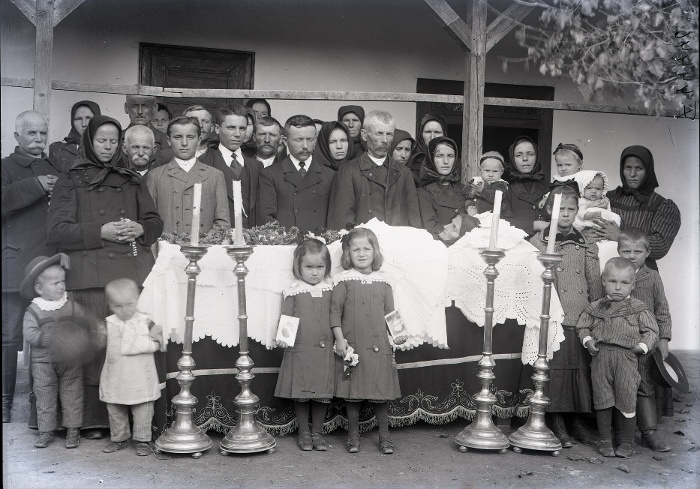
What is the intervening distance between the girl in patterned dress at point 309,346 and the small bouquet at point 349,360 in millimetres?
73

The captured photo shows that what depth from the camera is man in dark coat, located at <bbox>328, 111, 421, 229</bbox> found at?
5.82 m

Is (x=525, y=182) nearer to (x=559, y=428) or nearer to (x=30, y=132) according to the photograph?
(x=559, y=428)

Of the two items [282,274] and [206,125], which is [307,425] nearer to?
[282,274]

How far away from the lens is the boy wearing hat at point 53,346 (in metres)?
4.92

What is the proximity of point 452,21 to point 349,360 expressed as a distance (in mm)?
3259

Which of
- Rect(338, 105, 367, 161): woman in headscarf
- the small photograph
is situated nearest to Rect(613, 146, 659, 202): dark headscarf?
Rect(338, 105, 367, 161): woman in headscarf

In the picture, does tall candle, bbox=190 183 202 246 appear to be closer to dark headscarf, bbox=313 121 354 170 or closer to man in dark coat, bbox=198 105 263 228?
man in dark coat, bbox=198 105 263 228

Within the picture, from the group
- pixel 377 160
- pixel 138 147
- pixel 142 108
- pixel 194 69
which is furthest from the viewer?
pixel 194 69

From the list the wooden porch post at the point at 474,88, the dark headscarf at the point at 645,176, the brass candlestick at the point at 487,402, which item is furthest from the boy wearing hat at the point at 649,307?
the wooden porch post at the point at 474,88

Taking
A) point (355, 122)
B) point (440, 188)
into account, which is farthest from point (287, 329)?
point (355, 122)

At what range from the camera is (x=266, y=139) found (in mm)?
6449

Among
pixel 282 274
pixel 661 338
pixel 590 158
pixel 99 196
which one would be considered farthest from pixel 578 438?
pixel 590 158

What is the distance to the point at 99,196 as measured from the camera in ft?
16.9

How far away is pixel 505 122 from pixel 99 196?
16.3 ft
